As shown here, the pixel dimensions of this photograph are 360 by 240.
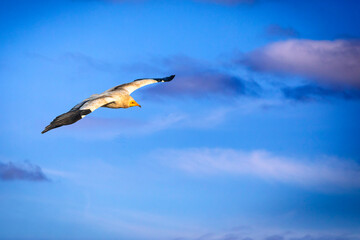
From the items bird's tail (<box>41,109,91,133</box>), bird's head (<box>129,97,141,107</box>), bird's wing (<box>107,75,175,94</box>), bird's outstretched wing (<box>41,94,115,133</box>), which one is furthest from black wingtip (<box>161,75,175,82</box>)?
bird's tail (<box>41,109,91,133</box>)

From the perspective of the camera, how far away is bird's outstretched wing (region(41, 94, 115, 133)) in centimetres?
4006

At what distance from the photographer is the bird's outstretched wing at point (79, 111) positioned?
40062 mm

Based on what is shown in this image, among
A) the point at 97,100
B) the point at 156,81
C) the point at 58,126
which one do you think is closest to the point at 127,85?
the point at 156,81

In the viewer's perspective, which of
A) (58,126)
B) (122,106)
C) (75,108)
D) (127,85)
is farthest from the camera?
(127,85)

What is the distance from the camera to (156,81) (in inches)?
2260

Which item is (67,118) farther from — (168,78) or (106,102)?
(168,78)

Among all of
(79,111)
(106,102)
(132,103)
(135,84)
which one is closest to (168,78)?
(135,84)

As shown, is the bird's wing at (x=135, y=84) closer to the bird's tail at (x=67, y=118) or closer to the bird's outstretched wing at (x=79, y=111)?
the bird's outstretched wing at (x=79, y=111)

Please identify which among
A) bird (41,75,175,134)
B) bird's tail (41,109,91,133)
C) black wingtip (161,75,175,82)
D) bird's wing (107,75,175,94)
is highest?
black wingtip (161,75,175,82)

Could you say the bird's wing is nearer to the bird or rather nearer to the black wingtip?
the bird

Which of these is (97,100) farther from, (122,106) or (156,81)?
(156,81)

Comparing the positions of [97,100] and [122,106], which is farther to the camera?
[122,106]

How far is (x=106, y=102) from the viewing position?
45938mm

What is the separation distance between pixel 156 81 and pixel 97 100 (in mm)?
13167
